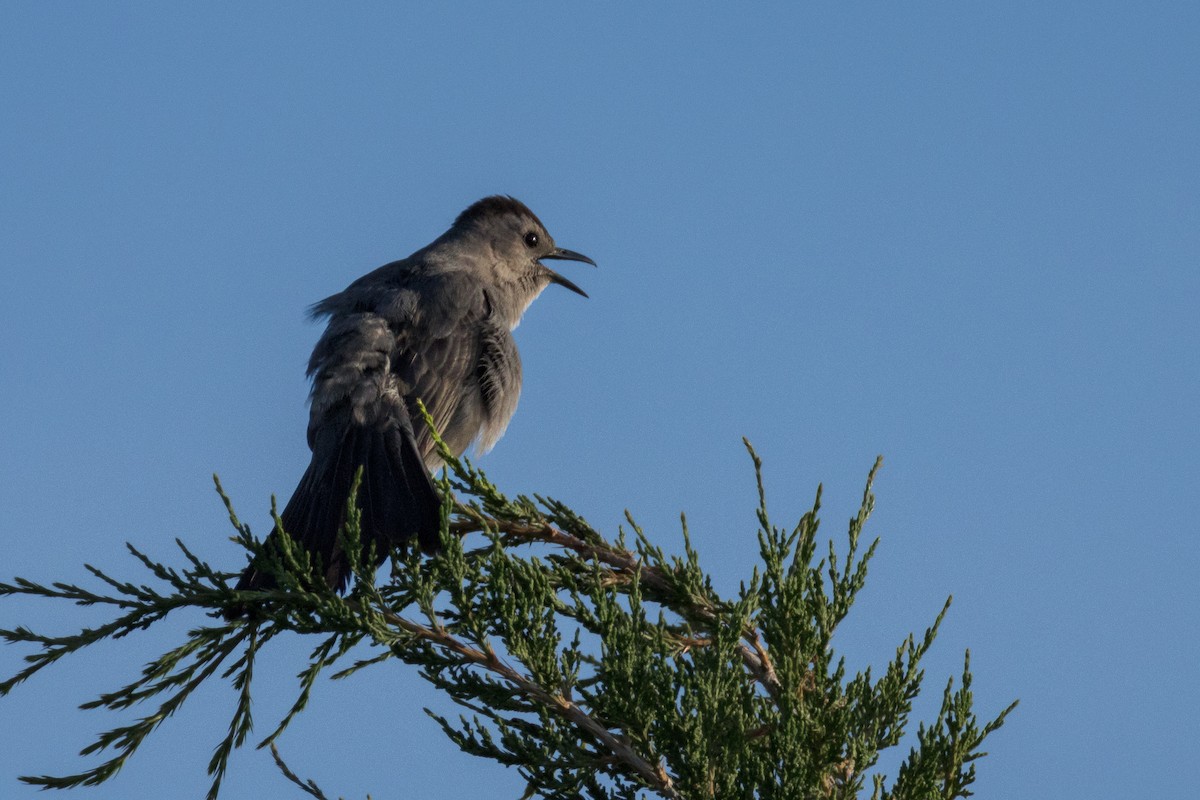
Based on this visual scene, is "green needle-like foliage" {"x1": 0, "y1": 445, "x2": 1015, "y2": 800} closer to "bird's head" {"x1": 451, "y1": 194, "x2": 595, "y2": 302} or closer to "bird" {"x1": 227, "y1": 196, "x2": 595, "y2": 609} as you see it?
"bird" {"x1": 227, "y1": 196, "x2": 595, "y2": 609}

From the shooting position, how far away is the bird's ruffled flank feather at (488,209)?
7.57m

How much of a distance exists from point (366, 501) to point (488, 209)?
376cm

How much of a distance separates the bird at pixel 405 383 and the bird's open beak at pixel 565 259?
0.71 ft

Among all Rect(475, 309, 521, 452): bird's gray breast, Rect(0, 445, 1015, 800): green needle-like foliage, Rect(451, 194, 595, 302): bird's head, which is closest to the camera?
Rect(0, 445, 1015, 800): green needle-like foliage

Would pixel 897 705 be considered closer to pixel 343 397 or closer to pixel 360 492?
pixel 360 492

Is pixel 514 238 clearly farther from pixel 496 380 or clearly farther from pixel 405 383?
pixel 405 383

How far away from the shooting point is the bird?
13.5ft

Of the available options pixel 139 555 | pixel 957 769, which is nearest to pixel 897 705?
pixel 957 769

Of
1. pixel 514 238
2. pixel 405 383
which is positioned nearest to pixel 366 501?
pixel 405 383

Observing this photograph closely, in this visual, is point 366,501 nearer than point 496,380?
Yes

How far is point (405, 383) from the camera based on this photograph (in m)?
5.30

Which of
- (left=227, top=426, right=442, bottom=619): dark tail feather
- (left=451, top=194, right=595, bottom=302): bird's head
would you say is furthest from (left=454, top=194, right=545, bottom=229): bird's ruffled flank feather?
(left=227, top=426, right=442, bottom=619): dark tail feather

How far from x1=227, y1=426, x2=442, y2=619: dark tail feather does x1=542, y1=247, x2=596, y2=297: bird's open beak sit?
9.99 feet

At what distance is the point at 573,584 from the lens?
10.9 feet
